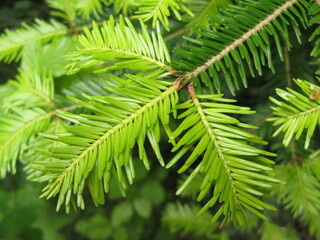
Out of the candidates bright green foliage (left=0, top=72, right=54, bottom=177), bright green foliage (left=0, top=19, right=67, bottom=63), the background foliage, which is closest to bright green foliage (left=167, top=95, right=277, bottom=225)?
the background foliage

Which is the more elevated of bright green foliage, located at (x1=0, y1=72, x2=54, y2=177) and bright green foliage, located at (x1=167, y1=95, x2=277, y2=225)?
bright green foliage, located at (x1=0, y1=72, x2=54, y2=177)

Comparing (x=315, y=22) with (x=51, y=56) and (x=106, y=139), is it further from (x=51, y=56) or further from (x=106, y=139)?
(x=51, y=56)

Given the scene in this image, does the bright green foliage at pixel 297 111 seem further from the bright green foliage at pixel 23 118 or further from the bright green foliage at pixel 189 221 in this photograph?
the bright green foliage at pixel 189 221

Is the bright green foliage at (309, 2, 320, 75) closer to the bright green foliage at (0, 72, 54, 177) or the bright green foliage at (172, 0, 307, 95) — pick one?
the bright green foliage at (172, 0, 307, 95)

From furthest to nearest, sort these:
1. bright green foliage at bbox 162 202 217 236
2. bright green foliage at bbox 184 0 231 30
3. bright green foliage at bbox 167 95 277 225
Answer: bright green foliage at bbox 162 202 217 236, bright green foliage at bbox 184 0 231 30, bright green foliage at bbox 167 95 277 225

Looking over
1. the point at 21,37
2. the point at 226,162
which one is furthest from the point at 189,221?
the point at 21,37

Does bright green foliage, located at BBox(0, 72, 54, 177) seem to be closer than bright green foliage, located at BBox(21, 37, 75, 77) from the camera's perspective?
Yes

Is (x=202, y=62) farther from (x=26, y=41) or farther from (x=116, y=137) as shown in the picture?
(x=26, y=41)

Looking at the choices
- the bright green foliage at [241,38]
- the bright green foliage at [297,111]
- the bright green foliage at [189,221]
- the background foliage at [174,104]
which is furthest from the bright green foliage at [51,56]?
the bright green foliage at [189,221]
